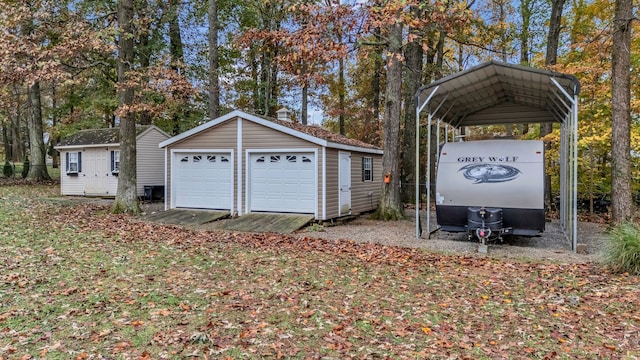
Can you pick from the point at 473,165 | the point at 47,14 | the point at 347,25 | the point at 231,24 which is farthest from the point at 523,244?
the point at 231,24

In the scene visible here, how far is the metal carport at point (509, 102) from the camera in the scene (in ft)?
24.3

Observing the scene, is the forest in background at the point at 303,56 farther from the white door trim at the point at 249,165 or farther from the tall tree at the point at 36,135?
the white door trim at the point at 249,165

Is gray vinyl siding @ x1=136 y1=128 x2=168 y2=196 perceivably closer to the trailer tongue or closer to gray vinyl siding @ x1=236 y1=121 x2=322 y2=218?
gray vinyl siding @ x1=236 y1=121 x2=322 y2=218

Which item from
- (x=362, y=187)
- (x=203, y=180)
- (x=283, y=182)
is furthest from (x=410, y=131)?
(x=203, y=180)

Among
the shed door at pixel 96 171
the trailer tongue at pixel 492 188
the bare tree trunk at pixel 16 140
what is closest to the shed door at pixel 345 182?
the trailer tongue at pixel 492 188

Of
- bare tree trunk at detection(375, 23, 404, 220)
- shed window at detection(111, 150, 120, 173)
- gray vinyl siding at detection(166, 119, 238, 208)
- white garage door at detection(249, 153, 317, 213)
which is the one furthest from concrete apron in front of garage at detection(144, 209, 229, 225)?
shed window at detection(111, 150, 120, 173)

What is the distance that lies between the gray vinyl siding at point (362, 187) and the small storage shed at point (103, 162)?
30.2 feet

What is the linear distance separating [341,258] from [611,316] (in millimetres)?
3808

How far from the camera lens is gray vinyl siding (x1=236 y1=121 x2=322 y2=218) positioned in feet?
35.9

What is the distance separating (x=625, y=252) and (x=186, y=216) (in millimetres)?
9958

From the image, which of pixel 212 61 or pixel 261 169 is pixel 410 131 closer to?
pixel 261 169

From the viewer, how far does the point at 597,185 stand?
1302 cm

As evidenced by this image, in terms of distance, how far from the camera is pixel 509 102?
1033cm

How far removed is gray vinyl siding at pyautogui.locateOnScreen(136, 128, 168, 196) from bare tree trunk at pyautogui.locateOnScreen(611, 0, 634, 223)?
15773 millimetres
